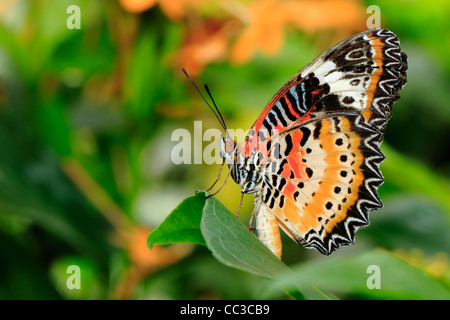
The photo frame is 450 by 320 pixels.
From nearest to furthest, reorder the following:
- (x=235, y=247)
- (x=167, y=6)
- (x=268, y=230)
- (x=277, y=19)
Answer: (x=235, y=247) → (x=268, y=230) → (x=167, y=6) → (x=277, y=19)

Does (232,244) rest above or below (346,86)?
below

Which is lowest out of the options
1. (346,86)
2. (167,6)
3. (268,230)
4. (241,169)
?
(268,230)

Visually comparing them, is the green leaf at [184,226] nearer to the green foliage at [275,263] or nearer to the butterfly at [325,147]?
the green foliage at [275,263]

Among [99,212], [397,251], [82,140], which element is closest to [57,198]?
[99,212]

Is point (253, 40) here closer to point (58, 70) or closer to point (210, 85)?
point (210, 85)

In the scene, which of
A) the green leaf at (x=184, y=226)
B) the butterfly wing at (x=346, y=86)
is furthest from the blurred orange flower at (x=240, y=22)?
the green leaf at (x=184, y=226)

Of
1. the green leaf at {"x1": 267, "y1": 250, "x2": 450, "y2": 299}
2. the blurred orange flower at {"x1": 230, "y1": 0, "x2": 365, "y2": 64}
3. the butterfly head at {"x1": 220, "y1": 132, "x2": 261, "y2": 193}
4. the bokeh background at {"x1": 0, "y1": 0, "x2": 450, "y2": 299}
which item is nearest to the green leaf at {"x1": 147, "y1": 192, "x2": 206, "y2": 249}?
the green leaf at {"x1": 267, "y1": 250, "x2": 450, "y2": 299}

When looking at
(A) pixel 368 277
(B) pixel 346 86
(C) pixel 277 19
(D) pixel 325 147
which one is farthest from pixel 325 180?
(C) pixel 277 19

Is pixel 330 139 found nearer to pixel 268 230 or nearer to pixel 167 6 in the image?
pixel 268 230
